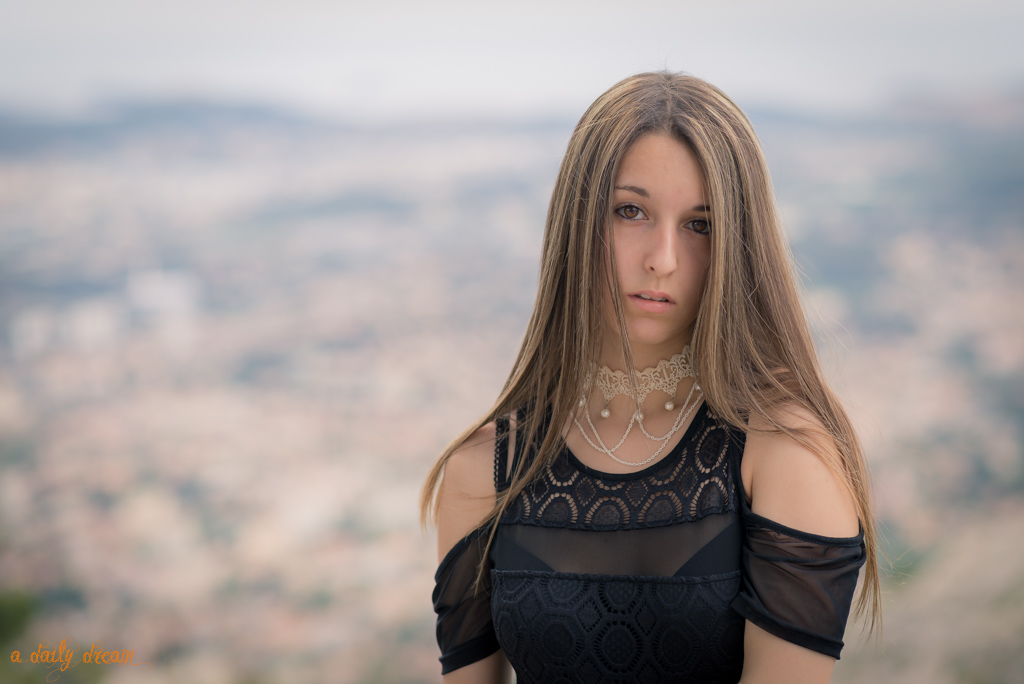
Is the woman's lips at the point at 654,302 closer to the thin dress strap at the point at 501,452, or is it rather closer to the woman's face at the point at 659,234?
the woman's face at the point at 659,234

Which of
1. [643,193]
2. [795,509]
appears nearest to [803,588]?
[795,509]

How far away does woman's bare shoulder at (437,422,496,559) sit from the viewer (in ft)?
5.15

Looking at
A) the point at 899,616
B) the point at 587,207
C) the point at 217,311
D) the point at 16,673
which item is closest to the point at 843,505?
the point at 587,207

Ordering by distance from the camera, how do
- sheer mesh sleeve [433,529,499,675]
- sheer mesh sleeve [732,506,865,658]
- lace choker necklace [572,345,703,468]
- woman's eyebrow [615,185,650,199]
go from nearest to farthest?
sheer mesh sleeve [732,506,865,658]
woman's eyebrow [615,185,650,199]
lace choker necklace [572,345,703,468]
sheer mesh sleeve [433,529,499,675]

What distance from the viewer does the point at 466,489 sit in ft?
5.21

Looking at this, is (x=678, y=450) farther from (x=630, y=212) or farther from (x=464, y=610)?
(x=464, y=610)

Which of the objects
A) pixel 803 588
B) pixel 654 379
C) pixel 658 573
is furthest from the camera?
pixel 654 379

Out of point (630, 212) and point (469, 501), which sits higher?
point (630, 212)

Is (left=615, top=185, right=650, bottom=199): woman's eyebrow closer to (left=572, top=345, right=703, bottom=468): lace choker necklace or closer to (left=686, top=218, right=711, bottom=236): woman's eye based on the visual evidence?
(left=686, top=218, right=711, bottom=236): woman's eye

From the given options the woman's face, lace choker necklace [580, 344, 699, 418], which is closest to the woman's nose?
the woman's face

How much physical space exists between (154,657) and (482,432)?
2.98 metres

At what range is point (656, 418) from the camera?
4.87ft

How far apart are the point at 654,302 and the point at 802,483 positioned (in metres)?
0.38

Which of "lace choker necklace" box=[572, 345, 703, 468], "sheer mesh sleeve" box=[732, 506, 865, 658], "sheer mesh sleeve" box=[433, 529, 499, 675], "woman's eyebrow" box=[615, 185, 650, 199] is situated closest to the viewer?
"sheer mesh sleeve" box=[732, 506, 865, 658]
